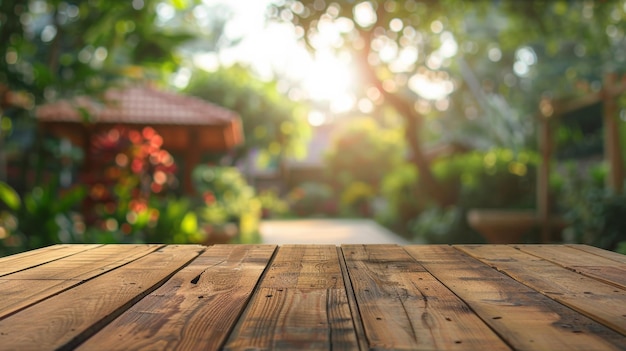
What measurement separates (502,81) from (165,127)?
99.5ft

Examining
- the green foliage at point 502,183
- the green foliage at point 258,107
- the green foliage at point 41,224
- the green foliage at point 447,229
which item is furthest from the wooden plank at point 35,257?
the green foliage at point 258,107

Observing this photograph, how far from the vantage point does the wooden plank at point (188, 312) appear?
1.19m

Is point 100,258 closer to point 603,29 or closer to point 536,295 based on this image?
point 536,295

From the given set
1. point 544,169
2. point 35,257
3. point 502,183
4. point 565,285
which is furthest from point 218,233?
point 565,285

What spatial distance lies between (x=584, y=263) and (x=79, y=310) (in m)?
1.81

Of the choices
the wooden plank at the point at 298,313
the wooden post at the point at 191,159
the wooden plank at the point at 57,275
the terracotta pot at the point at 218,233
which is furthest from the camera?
the wooden post at the point at 191,159

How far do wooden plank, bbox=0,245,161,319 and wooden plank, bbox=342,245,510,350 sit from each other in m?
0.87

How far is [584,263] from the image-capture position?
2.28 metres

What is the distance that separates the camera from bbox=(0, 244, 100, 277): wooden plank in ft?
7.06

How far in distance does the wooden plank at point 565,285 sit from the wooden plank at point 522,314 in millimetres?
37

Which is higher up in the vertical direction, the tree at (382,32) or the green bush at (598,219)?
the tree at (382,32)

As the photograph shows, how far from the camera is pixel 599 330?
4.23ft

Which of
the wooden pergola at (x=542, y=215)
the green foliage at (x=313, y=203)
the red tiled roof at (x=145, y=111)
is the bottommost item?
the green foliage at (x=313, y=203)

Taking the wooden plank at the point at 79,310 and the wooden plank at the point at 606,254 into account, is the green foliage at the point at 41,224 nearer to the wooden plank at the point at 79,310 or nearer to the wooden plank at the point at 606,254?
the wooden plank at the point at 79,310
